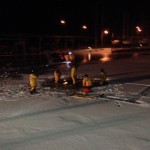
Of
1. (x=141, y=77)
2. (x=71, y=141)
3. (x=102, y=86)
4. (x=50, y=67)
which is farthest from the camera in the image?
(x=50, y=67)

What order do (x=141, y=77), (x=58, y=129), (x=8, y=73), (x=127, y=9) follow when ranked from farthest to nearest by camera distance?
(x=127, y=9) → (x=8, y=73) → (x=141, y=77) → (x=58, y=129)

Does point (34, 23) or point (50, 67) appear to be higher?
point (34, 23)

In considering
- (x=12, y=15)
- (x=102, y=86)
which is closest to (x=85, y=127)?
(x=102, y=86)

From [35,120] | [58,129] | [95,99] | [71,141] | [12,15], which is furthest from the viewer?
[12,15]

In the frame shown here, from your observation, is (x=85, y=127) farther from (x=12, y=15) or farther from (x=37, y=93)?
(x=12, y=15)

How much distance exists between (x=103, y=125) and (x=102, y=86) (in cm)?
875

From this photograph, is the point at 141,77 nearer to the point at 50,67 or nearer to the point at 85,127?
the point at 50,67

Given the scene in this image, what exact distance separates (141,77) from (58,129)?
45.7 ft

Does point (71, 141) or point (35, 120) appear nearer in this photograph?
point (71, 141)

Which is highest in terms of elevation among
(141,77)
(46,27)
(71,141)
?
(46,27)

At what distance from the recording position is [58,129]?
13195 mm

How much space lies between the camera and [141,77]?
26.1 m

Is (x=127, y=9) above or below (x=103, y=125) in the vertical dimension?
above

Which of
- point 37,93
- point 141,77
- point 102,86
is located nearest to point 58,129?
point 37,93
